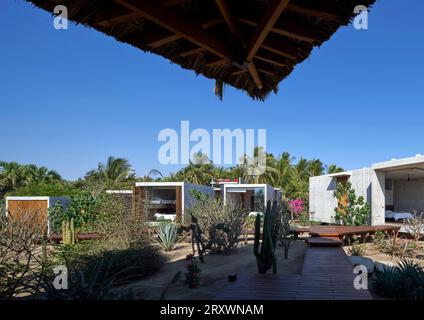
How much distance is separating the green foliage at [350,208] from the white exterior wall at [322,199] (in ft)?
5.46

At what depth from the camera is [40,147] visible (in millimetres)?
13609

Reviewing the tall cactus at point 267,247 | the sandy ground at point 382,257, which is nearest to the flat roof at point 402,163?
the sandy ground at point 382,257

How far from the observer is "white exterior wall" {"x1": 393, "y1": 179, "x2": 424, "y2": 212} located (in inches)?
725

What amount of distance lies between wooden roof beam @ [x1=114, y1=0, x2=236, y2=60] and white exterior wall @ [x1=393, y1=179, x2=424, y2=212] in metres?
17.9

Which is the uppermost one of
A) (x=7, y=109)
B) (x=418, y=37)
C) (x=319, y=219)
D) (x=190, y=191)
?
(x=418, y=37)

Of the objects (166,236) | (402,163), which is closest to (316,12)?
(166,236)

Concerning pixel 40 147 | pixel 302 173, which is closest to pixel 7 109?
pixel 40 147

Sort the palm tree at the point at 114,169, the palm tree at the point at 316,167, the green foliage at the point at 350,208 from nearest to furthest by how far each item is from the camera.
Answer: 1. the green foliage at the point at 350,208
2. the palm tree at the point at 114,169
3. the palm tree at the point at 316,167

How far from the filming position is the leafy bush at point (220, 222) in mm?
9990

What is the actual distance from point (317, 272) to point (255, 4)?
4.19 metres

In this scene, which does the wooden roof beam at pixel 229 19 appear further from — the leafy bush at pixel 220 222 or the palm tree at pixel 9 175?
the palm tree at pixel 9 175

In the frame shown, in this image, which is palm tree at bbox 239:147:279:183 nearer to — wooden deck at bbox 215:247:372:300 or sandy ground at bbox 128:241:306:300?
sandy ground at bbox 128:241:306:300

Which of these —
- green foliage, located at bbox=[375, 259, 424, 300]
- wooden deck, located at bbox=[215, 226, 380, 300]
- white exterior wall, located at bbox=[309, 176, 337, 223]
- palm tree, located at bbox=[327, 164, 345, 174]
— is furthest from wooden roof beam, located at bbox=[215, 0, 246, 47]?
palm tree, located at bbox=[327, 164, 345, 174]

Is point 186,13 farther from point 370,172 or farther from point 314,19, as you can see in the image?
point 370,172
